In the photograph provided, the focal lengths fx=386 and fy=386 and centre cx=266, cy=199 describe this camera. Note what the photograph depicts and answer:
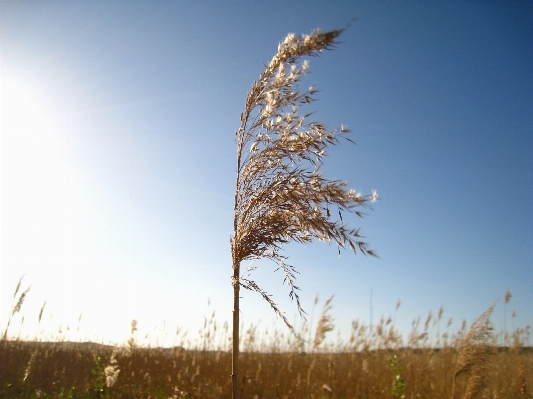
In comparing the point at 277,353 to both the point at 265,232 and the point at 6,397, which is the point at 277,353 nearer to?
the point at 6,397

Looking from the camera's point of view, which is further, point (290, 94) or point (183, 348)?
point (183, 348)

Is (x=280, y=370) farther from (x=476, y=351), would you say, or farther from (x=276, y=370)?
(x=476, y=351)

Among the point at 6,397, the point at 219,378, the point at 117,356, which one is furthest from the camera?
the point at 117,356

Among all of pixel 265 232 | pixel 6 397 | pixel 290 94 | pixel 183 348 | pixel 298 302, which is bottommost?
pixel 6 397

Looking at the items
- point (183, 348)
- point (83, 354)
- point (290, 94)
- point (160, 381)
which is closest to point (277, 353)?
point (183, 348)

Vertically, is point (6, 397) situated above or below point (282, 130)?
below

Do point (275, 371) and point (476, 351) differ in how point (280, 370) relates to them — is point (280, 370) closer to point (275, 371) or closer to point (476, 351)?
point (275, 371)

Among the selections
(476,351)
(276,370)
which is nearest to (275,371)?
(276,370)

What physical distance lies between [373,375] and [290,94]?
551cm

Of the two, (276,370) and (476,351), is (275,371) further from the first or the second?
(476,351)

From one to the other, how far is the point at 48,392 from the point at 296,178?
18.6 ft

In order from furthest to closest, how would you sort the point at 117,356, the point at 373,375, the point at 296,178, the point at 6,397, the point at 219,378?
the point at 117,356 → the point at 373,375 → the point at 219,378 → the point at 6,397 → the point at 296,178

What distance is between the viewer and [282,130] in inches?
148

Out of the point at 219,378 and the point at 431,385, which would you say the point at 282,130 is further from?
the point at 431,385
